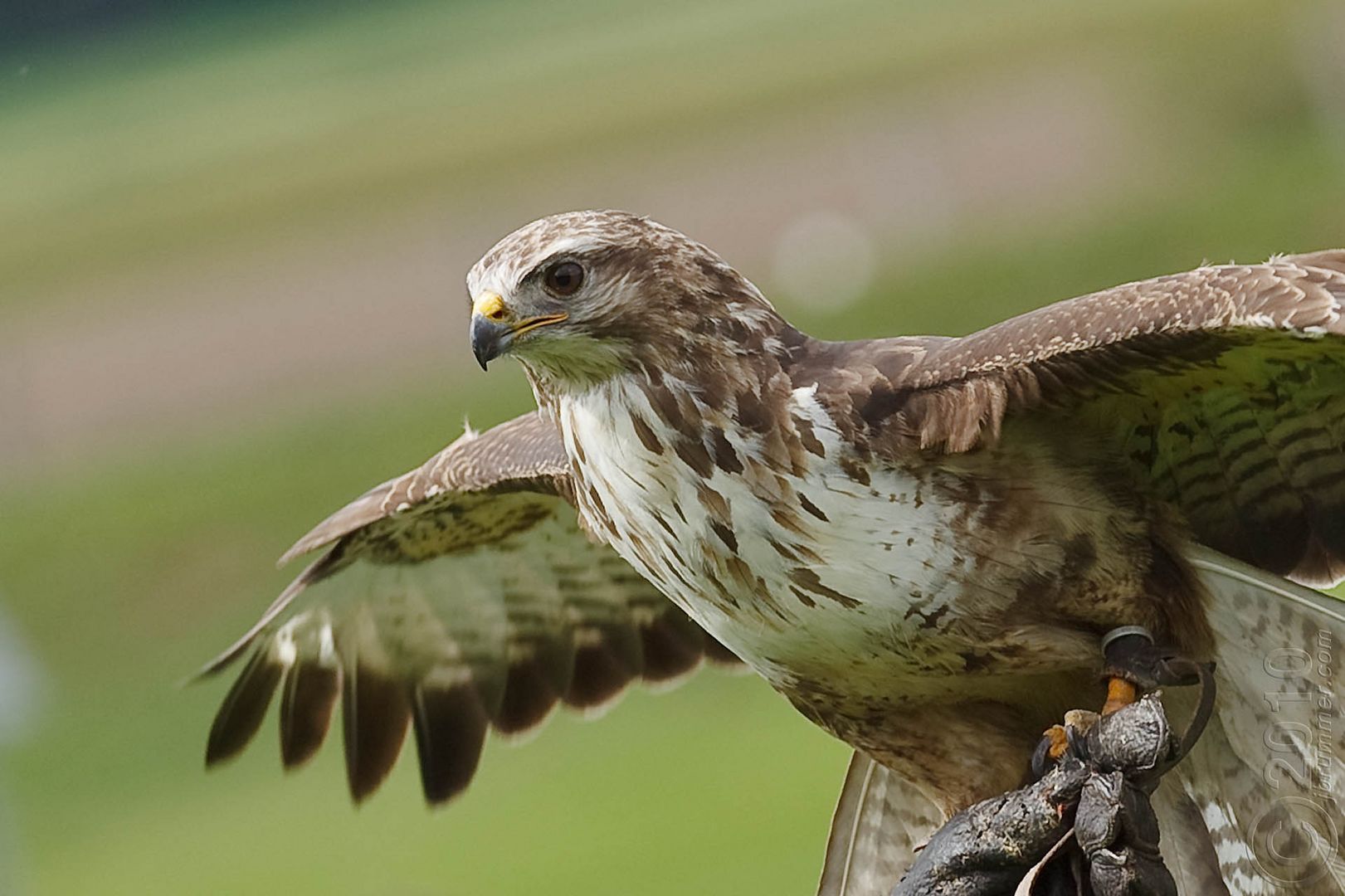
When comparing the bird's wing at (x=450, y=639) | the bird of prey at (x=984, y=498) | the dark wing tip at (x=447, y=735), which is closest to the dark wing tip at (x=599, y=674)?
the bird's wing at (x=450, y=639)

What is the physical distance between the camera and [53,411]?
84.1 ft

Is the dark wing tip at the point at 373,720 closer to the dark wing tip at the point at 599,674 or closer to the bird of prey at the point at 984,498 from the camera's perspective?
the dark wing tip at the point at 599,674

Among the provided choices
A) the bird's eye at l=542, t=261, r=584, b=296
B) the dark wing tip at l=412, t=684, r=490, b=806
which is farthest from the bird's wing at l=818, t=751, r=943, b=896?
the bird's eye at l=542, t=261, r=584, b=296

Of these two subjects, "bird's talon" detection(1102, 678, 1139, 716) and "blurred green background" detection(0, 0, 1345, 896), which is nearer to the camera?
"bird's talon" detection(1102, 678, 1139, 716)

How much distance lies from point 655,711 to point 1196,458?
44.8 ft

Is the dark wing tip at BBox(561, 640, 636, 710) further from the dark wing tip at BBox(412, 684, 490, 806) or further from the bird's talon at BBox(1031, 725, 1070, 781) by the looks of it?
the bird's talon at BBox(1031, 725, 1070, 781)

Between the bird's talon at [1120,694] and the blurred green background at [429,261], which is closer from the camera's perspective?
the bird's talon at [1120,694]

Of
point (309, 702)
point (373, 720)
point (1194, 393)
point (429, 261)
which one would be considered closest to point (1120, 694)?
point (1194, 393)

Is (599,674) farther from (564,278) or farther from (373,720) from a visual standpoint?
(564,278)

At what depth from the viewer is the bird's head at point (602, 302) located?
5.15 m

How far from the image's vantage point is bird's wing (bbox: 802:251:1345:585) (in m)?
4.81

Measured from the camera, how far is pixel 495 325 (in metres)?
5.10

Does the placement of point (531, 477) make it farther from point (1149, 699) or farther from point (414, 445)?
point (414, 445)

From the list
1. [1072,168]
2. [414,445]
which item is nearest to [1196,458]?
[414,445]
